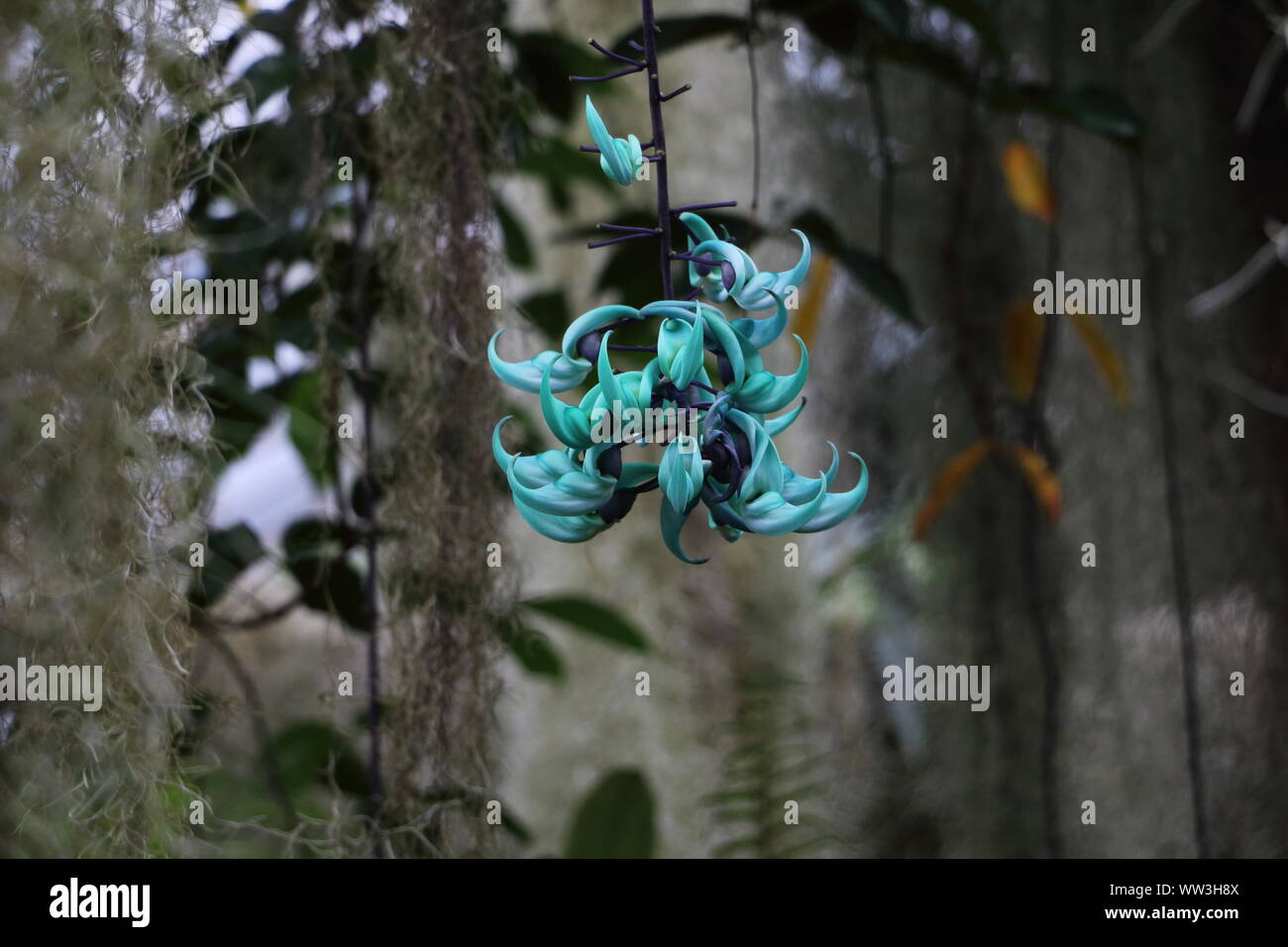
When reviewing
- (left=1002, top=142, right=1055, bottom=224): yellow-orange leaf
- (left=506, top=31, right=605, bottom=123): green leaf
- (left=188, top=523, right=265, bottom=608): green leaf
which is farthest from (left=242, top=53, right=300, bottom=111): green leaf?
(left=1002, top=142, right=1055, bottom=224): yellow-orange leaf

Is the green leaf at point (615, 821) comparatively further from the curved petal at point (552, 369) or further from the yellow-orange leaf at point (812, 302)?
the curved petal at point (552, 369)

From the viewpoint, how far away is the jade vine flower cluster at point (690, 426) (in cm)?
44

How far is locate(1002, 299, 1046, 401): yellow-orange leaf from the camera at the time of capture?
4.43ft

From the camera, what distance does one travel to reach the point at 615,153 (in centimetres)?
46

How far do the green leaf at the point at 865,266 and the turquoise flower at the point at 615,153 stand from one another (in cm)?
60

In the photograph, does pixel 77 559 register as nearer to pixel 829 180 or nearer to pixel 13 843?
pixel 13 843

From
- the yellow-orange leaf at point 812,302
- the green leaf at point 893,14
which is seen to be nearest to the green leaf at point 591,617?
the yellow-orange leaf at point 812,302

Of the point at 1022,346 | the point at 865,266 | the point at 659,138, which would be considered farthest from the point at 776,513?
the point at 1022,346

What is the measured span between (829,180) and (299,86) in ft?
2.92

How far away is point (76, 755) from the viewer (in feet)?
2.81

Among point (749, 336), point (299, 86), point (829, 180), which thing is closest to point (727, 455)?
point (749, 336)

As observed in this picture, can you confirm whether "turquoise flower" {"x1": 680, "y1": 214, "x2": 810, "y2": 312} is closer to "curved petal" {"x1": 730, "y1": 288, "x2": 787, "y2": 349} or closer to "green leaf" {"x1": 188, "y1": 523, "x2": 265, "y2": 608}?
"curved petal" {"x1": 730, "y1": 288, "x2": 787, "y2": 349}

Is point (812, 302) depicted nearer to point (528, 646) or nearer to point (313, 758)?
point (528, 646)

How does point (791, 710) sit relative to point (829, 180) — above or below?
below
